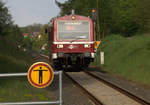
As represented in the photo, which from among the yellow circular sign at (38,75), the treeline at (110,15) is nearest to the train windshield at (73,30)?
the treeline at (110,15)

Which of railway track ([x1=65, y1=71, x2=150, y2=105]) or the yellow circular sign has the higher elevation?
the yellow circular sign

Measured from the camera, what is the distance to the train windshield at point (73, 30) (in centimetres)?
1878

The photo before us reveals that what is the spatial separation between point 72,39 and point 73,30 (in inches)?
21.2

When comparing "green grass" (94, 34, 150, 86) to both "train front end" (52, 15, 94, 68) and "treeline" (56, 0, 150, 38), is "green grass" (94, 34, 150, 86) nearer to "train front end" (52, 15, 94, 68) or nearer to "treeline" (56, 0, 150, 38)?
"train front end" (52, 15, 94, 68)

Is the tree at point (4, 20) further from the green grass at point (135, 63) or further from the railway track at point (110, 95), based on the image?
the railway track at point (110, 95)

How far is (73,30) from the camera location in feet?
61.9

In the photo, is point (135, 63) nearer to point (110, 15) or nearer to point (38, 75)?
point (38, 75)

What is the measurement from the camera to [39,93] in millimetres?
10461

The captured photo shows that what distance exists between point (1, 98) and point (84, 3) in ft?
105

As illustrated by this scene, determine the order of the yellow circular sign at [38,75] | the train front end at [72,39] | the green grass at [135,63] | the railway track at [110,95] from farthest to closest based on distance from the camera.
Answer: the train front end at [72,39] → the green grass at [135,63] → the railway track at [110,95] → the yellow circular sign at [38,75]

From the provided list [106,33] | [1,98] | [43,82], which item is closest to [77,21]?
[1,98]

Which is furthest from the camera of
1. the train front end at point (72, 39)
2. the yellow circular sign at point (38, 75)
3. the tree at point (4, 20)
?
the tree at point (4, 20)

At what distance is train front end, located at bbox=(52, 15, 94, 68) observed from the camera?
18688 millimetres

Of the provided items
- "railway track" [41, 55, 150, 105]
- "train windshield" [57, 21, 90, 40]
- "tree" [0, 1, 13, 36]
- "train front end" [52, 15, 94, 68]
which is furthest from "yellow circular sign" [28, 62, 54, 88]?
"tree" [0, 1, 13, 36]
